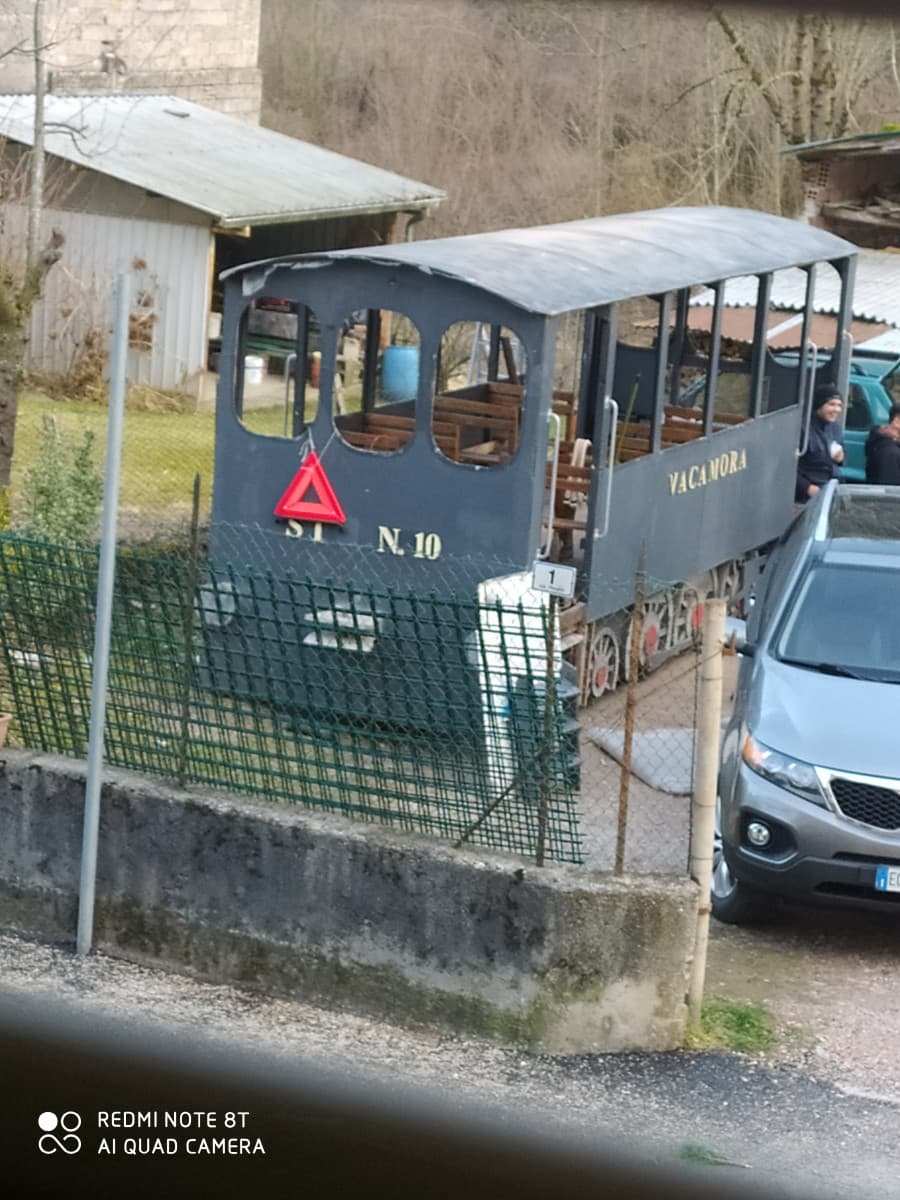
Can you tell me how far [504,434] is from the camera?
12.1 metres

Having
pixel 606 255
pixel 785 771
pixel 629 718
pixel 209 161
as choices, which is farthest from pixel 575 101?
pixel 629 718

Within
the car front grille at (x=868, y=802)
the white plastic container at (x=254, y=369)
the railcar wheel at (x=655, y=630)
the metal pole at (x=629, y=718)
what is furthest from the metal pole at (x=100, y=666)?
the white plastic container at (x=254, y=369)

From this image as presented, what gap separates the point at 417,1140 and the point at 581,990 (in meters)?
1.00

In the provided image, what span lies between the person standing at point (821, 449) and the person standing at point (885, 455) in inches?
17.7

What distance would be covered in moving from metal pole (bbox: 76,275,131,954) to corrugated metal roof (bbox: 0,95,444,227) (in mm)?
14344

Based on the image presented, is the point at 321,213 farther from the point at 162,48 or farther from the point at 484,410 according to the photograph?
the point at 484,410

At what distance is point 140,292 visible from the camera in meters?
23.0

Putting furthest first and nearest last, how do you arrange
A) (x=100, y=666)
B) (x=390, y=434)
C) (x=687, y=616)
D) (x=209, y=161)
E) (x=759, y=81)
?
(x=759, y=81), (x=209, y=161), (x=687, y=616), (x=390, y=434), (x=100, y=666)

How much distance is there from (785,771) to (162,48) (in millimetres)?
26292

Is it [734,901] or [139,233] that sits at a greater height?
[139,233]

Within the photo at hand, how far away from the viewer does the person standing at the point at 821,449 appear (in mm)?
14523

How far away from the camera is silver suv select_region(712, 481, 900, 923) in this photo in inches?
280

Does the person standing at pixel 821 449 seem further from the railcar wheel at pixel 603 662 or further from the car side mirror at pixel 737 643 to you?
the railcar wheel at pixel 603 662

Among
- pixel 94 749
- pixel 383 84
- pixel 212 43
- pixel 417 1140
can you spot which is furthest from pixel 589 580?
pixel 383 84
